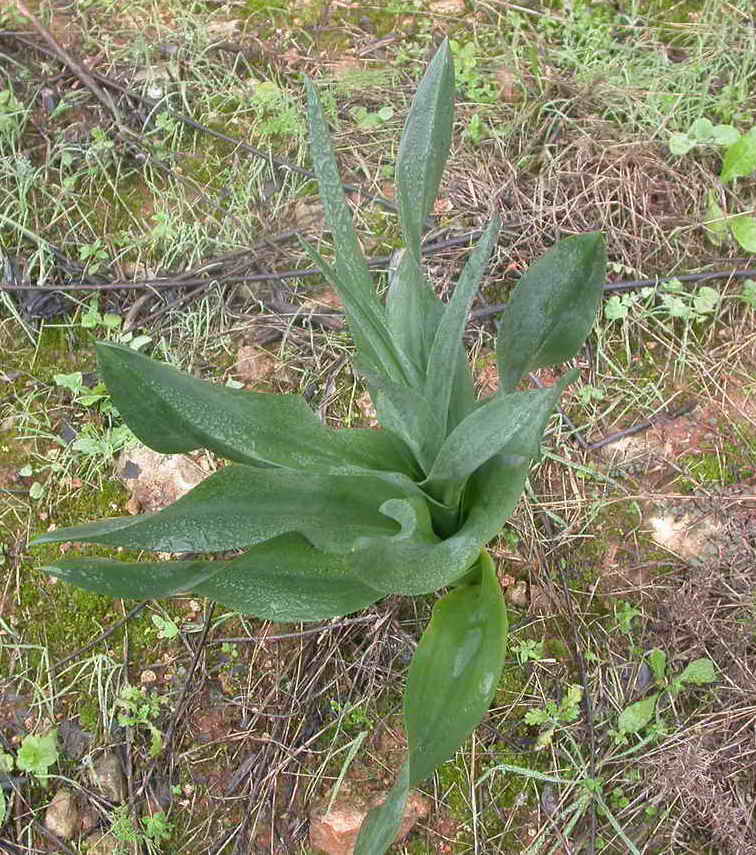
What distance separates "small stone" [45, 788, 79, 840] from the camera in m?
1.54

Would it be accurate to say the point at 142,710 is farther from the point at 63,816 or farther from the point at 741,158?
the point at 741,158

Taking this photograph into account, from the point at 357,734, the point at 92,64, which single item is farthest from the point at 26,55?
the point at 357,734

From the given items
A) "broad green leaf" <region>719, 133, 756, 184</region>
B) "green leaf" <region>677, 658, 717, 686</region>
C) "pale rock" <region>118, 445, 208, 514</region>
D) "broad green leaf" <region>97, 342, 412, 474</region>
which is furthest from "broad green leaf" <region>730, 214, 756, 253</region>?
"pale rock" <region>118, 445, 208, 514</region>

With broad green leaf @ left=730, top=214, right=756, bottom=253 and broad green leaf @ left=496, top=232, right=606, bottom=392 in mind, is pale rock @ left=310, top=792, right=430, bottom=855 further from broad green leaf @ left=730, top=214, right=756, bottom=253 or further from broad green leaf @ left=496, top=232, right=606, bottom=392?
broad green leaf @ left=730, top=214, right=756, bottom=253

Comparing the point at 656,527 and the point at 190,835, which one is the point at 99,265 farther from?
the point at 656,527

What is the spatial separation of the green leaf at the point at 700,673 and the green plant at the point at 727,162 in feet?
3.02

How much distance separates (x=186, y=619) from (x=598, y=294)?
3.39ft

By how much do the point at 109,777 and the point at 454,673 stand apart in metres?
0.79

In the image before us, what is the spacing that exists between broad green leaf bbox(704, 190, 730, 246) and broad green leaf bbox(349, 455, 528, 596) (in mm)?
1024

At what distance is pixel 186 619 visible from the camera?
165 cm

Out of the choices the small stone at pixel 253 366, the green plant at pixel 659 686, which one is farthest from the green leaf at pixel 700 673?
the small stone at pixel 253 366

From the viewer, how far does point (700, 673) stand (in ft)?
4.96

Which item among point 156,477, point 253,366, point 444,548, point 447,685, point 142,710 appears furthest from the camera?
point 253,366

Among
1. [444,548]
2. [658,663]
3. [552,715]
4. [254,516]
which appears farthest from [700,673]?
[254,516]
